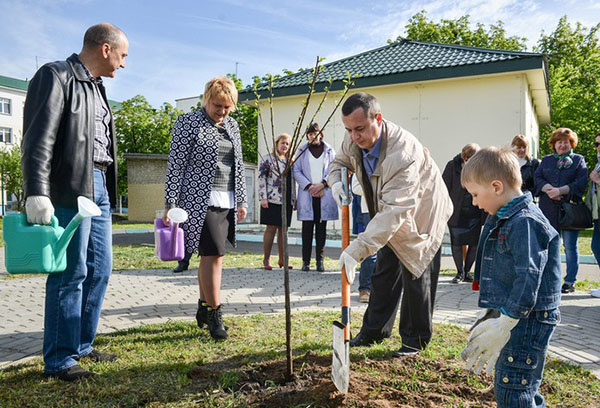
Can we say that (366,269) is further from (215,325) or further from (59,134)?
(59,134)

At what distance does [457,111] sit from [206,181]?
10.9 metres

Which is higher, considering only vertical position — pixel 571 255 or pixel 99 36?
pixel 99 36

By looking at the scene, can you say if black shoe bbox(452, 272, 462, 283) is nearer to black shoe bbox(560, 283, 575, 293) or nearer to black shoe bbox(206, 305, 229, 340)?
black shoe bbox(560, 283, 575, 293)

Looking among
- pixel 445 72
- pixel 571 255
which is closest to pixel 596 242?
pixel 571 255

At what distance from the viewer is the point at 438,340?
12.9ft

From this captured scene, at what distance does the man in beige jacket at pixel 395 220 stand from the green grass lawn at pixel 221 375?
0.89 feet

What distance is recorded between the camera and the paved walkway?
3967 millimetres

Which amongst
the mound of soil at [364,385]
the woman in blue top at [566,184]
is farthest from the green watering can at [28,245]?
the woman in blue top at [566,184]

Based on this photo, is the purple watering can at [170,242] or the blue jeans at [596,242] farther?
the blue jeans at [596,242]

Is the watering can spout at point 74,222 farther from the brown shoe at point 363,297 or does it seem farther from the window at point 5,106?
the window at point 5,106

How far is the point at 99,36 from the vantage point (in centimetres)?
321

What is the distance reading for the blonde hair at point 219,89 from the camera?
3.83m

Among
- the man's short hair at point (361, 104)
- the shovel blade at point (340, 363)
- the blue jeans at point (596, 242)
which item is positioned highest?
the man's short hair at point (361, 104)

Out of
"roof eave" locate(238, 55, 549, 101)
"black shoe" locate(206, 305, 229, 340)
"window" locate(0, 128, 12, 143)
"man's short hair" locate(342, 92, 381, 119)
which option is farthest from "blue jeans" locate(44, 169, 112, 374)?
"window" locate(0, 128, 12, 143)
